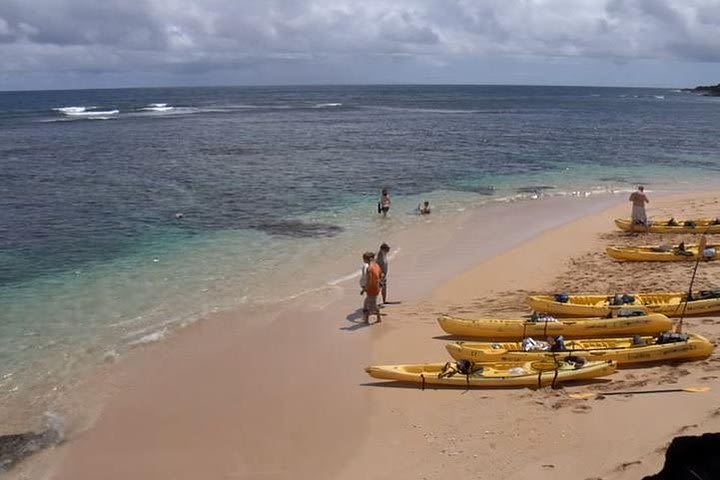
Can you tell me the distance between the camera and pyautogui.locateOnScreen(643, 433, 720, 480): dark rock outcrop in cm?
406

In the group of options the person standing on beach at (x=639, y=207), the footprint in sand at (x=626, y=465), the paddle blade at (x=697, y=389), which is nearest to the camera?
the footprint in sand at (x=626, y=465)

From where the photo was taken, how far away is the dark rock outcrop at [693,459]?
406 centimetres

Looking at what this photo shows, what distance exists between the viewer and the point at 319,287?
1675 centimetres

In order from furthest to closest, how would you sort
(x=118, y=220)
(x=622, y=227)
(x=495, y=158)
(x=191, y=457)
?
(x=495, y=158) < (x=118, y=220) < (x=622, y=227) < (x=191, y=457)

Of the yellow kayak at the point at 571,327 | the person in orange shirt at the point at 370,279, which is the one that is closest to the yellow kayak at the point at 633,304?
the yellow kayak at the point at 571,327

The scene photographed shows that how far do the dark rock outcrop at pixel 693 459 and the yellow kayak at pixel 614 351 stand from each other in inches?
267

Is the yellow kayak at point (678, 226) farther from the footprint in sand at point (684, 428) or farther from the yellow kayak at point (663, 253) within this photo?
the footprint in sand at point (684, 428)

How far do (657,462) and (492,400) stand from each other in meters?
2.77

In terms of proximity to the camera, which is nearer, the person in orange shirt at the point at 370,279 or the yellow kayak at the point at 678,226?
the person in orange shirt at the point at 370,279

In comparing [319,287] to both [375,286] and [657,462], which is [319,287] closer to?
[375,286]

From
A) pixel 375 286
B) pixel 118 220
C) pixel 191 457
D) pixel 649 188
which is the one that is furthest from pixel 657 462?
pixel 649 188

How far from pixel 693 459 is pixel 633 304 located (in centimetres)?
962

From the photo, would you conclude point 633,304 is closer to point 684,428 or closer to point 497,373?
point 497,373

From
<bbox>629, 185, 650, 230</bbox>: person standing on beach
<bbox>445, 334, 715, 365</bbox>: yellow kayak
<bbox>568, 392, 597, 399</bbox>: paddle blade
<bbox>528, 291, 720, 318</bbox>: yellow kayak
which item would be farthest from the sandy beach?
<bbox>629, 185, 650, 230</bbox>: person standing on beach
